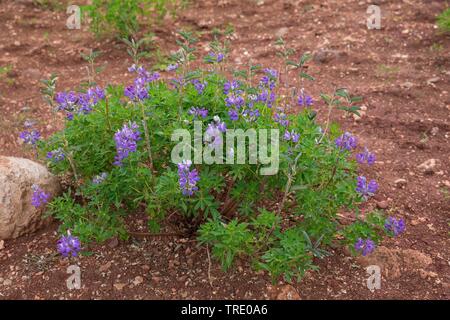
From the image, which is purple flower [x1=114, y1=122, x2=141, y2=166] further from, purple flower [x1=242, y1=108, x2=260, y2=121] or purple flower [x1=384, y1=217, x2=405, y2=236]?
purple flower [x1=384, y1=217, x2=405, y2=236]

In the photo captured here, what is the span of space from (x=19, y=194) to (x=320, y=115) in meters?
2.44

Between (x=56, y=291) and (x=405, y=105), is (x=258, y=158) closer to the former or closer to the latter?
(x=56, y=291)

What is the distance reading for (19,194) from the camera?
10.0 ft

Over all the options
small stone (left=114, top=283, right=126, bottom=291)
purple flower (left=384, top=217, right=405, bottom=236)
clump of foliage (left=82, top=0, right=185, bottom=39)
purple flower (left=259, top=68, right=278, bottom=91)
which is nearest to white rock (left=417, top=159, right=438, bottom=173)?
purple flower (left=384, top=217, right=405, bottom=236)

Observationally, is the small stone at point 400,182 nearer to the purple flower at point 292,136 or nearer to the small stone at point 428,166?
the small stone at point 428,166

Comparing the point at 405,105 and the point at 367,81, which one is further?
the point at 367,81

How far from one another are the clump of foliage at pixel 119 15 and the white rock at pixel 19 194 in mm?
2408

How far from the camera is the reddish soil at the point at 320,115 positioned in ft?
9.37

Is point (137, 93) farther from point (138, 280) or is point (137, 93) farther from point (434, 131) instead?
point (434, 131)

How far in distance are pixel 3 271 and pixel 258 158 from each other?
1628mm

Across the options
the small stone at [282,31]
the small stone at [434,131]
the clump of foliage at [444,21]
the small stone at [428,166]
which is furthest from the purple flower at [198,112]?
the clump of foliage at [444,21]

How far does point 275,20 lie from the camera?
5.79 meters

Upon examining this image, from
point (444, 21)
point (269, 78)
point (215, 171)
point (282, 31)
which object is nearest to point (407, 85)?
point (444, 21)
